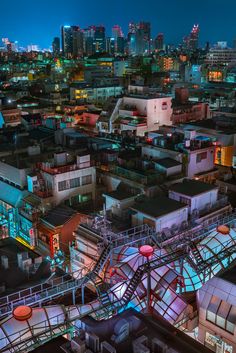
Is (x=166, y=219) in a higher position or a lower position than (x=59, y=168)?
lower

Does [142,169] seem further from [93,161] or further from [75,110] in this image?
[75,110]

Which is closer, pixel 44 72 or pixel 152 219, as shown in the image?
pixel 152 219

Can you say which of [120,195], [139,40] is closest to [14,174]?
[120,195]

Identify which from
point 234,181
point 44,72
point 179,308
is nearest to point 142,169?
point 234,181

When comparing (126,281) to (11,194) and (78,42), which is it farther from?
(78,42)

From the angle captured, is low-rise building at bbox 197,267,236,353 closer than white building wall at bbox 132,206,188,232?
Yes

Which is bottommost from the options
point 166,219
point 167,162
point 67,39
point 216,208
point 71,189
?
point 216,208

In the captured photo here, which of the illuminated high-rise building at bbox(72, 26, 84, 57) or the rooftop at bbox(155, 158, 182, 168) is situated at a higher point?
the illuminated high-rise building at bbox(72, 26, 84, 57)

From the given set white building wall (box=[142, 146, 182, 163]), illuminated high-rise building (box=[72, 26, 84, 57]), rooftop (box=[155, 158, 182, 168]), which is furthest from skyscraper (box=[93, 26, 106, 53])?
rooftop (box=[155, 158, 182, 168])

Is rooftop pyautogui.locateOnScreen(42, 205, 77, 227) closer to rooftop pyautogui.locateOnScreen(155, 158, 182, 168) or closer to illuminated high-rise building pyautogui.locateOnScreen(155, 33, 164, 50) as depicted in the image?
rooftop pyautogui.locateOnScreen(155, 158, 182, 168)

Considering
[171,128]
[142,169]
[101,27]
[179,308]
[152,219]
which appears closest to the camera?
[179,308]

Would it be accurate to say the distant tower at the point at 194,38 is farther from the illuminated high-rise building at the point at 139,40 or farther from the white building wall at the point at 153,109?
the white building wall at the point at 153,109
